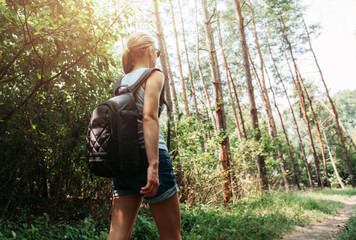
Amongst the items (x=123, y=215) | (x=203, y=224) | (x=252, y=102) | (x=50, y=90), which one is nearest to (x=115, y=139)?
(x=123, y=215)

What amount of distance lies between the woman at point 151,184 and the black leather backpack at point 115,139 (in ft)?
0.17

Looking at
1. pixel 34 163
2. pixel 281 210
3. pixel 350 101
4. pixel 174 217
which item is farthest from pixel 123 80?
pixel 350 101

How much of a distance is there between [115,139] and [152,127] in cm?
21

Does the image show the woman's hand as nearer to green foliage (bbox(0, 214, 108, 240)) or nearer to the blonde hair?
the blonde hair

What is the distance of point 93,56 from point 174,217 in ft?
7.38

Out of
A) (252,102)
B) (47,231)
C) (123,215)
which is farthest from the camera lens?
(252,102)

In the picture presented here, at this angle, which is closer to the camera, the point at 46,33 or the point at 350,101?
the point at 46,33

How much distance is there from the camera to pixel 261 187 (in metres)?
7.76

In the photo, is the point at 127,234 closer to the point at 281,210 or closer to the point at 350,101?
the point at 281,210

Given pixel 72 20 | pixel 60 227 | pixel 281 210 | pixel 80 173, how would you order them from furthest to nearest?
pixel 281 210
pixel 80 173
pixel 60 227
pixel 72 20

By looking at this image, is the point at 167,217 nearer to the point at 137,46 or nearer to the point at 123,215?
the point at 123,215

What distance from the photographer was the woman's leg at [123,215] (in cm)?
133

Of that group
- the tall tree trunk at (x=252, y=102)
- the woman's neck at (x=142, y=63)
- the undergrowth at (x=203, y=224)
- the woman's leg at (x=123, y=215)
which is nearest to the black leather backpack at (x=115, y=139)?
the woman's leg at (x=123, y=215)

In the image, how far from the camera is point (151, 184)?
1215mm
